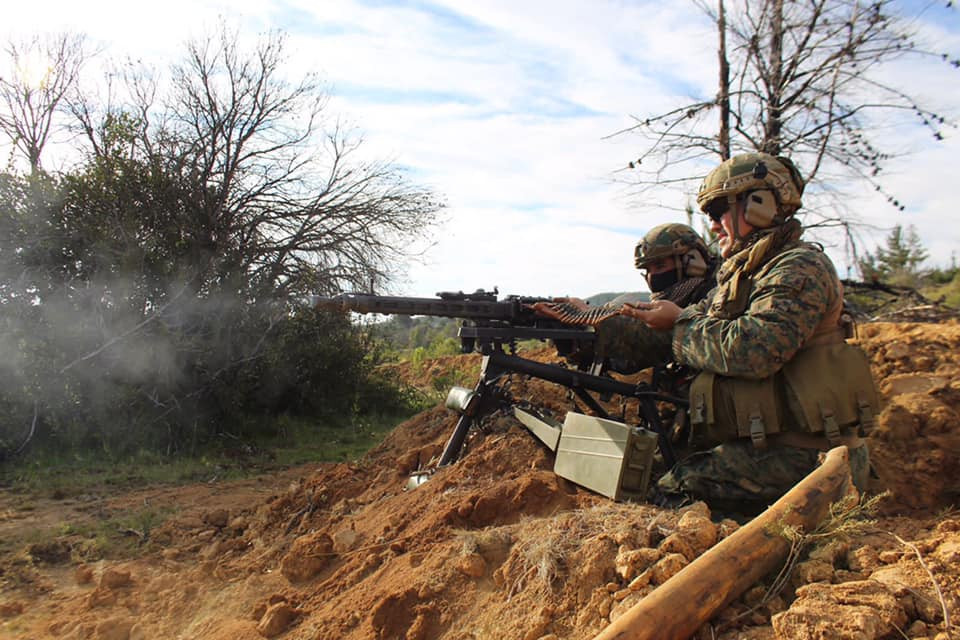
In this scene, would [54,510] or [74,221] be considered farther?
[74,221]

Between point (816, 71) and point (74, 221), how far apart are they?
966cm

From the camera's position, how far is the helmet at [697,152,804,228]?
373 cm

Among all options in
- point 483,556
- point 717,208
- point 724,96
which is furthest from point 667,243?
point 724,96

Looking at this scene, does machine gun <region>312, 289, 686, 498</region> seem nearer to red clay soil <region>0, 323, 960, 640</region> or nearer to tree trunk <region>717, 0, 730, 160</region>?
red clay soil <region>0, 323, 960, 640</region>

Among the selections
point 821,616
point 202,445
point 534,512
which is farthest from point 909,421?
point 202,445

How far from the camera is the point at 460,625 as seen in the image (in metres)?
2.91

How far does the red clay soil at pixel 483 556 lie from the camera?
246 cm

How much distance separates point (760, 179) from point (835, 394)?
1.16 m

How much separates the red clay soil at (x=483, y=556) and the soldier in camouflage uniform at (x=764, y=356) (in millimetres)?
602

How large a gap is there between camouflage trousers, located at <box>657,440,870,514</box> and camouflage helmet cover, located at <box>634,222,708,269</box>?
80.5 inches

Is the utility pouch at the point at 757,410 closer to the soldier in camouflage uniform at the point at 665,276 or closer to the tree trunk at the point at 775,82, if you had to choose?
the soldier in camouflage uniform at the point at 665,276

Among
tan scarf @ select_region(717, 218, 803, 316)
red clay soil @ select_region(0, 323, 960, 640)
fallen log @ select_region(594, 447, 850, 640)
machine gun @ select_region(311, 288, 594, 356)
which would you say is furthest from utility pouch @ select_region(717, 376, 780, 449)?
machine gun @ select_region(311, 288, 594, 356)

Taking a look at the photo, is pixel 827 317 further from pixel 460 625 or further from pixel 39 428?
pixel 39 428

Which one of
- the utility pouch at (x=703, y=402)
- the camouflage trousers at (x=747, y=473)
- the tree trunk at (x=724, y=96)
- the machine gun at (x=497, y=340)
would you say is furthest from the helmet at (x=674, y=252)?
the tree trunk at (x=724, y=96)
